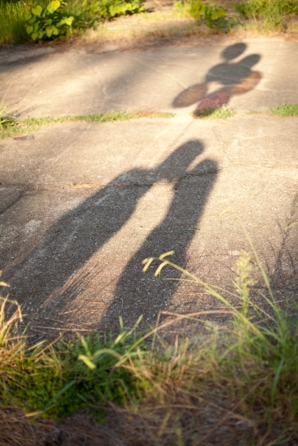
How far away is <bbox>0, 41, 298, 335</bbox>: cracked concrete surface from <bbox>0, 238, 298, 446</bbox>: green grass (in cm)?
30

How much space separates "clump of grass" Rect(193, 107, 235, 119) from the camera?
14.4ft

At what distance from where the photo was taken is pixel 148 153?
3.89 m

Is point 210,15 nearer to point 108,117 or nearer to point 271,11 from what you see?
point 271,11

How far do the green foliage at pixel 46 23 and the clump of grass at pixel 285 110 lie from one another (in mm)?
3752

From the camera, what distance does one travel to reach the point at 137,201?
129 inches

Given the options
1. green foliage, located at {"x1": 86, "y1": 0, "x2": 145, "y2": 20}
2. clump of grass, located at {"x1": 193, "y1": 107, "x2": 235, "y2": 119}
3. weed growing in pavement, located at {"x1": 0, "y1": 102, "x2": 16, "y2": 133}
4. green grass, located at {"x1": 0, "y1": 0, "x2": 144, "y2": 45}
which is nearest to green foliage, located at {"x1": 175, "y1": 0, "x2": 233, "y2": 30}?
green foliage, located at {"x1": 86, "y1": 0, "x2": 145, "y2": 20}

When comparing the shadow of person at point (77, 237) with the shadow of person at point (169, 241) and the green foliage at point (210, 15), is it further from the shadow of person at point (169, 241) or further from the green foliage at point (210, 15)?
the green foliage at point (210, 15)

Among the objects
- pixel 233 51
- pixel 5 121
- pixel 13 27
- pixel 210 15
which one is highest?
pixel 13 27

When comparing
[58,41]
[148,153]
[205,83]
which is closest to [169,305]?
[148,153]

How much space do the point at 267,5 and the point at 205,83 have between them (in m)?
2.50

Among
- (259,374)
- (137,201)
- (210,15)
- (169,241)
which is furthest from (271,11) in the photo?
(259,374)

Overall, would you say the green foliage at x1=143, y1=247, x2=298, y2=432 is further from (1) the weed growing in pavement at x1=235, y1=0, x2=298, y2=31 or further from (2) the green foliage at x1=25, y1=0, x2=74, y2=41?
(2) the green foliage at x1=25, y1=0, x2=74, y2=41

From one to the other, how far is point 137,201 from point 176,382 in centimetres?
162

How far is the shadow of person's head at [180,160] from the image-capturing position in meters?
3.58
